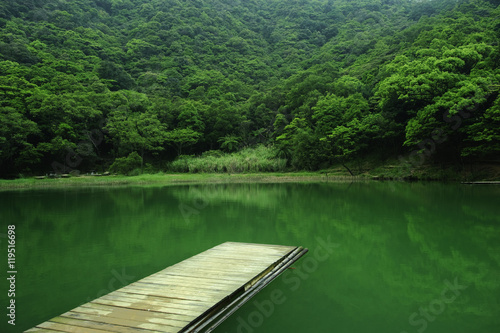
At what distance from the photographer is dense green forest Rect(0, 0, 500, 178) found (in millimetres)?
22453

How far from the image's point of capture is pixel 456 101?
19.6 metres

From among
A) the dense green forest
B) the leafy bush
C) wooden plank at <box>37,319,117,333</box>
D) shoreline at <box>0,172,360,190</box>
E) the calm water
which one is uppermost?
the dense green forest

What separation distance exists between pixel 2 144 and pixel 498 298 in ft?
99.3

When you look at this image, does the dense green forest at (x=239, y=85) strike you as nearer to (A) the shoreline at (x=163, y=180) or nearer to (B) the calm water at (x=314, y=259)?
(A) the shoreline at (x=163, y=180)

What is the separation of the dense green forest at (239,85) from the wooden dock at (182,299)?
63.4 feet

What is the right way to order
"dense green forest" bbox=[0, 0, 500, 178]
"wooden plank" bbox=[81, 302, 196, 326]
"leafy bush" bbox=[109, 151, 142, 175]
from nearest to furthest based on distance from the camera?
"wooden plank" bbox=[81, 302, 196, 326] → "dense green forest" bbox=[0, 0, 500, 178] → "leafy bush" bbox=[109, 151, 142, 175]

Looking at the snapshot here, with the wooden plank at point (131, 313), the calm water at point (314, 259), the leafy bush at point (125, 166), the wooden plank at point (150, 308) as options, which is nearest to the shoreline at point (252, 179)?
the leafy bush at point (125, 166)

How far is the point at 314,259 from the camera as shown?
17.2 feet

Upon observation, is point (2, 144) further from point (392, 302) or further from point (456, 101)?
point (456, 101)

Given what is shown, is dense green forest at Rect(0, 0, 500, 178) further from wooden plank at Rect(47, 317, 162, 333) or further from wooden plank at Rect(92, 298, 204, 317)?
wooden plank at Rect(47, 317, 162, 333)

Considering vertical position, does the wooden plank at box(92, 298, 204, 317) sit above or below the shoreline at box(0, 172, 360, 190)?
below

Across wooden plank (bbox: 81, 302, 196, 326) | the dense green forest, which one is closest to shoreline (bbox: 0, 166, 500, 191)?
the dense green forest

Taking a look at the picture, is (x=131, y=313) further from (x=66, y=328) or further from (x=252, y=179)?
(x=252, y=179)

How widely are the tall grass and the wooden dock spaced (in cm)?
2446
